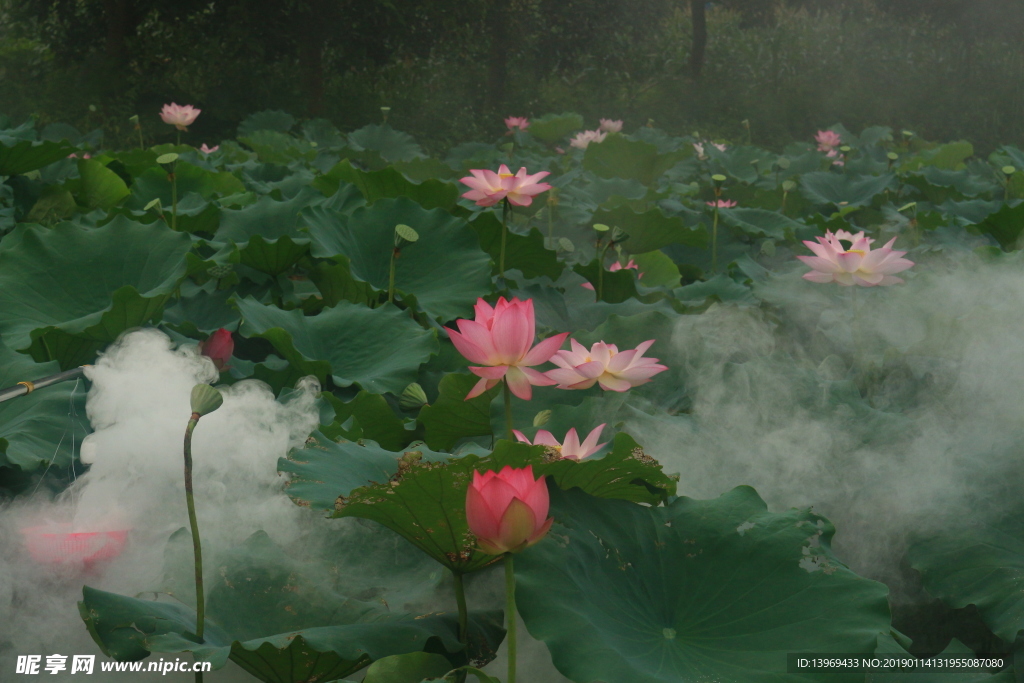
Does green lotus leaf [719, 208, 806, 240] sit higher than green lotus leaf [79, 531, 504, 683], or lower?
lower

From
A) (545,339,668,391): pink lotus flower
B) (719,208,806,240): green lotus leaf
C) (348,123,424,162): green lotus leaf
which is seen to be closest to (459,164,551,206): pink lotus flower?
(545,339,668,391): pink lotus flower

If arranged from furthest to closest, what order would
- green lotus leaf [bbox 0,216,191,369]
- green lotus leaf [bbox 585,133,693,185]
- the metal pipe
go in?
green lotus leaf [bbox 585,133,693,185] → green lotus leaf [bbox 0,216,191,369] → the metal pipe

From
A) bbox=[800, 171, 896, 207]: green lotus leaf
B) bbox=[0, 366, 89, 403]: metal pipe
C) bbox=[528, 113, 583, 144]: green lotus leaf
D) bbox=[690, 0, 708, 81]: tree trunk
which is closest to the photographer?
bbox=[0, 366, 89, 403]: metal pipe

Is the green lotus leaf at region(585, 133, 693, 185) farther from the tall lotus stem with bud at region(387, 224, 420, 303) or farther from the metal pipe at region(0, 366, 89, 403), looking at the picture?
the metal pipe at region(0, 366, 89, 403)

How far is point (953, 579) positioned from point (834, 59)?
14042 millimetres

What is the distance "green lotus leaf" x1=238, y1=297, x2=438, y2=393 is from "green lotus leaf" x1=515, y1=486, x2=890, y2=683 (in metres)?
0.58

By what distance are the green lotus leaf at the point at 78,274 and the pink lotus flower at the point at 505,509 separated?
30.6 inches

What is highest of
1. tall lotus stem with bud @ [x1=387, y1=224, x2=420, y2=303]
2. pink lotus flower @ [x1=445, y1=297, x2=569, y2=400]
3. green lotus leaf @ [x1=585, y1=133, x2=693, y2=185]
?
pink lotus flower @ [x1=445, y1=297, x2=569, y2=400]

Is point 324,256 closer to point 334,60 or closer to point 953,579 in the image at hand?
point 953,579

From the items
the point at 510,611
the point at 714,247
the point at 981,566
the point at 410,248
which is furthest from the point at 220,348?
the point at 714,247

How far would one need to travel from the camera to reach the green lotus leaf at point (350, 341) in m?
1.26

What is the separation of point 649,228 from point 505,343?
3.84 feet

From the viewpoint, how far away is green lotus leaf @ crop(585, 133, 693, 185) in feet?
9.46

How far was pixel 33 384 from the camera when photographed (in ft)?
3.32
